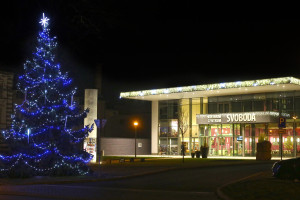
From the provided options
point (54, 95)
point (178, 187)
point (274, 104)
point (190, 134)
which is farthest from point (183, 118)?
point (178, 187)

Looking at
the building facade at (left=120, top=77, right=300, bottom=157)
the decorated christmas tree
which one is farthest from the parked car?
the building facade at (left=120, top=77, right=300, bottom=157)

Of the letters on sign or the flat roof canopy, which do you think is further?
the letters on sign

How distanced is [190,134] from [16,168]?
123ft

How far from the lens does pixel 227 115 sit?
5306 centimetres

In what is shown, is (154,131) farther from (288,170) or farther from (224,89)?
(288,170)

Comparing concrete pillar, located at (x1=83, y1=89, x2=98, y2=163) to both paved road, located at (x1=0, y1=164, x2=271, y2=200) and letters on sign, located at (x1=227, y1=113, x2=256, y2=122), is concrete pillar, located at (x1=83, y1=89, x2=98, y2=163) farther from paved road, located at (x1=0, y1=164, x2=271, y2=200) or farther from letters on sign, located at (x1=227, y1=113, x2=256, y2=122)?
letters on sign, located at (x1=227, y1=113, x2=256, y2=122)

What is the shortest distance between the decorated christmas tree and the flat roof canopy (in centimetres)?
2740

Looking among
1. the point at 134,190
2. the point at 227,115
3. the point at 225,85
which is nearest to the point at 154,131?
the point at 227,115

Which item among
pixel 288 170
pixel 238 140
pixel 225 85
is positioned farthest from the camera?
pixel 238 140

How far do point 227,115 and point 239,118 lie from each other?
5.47ft

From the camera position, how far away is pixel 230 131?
54.7m

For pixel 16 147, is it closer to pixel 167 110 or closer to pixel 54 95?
pixel 54 95

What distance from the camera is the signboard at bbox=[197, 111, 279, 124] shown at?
49.6 metres

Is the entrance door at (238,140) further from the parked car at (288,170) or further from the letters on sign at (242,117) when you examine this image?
the parked car at (288,170)
